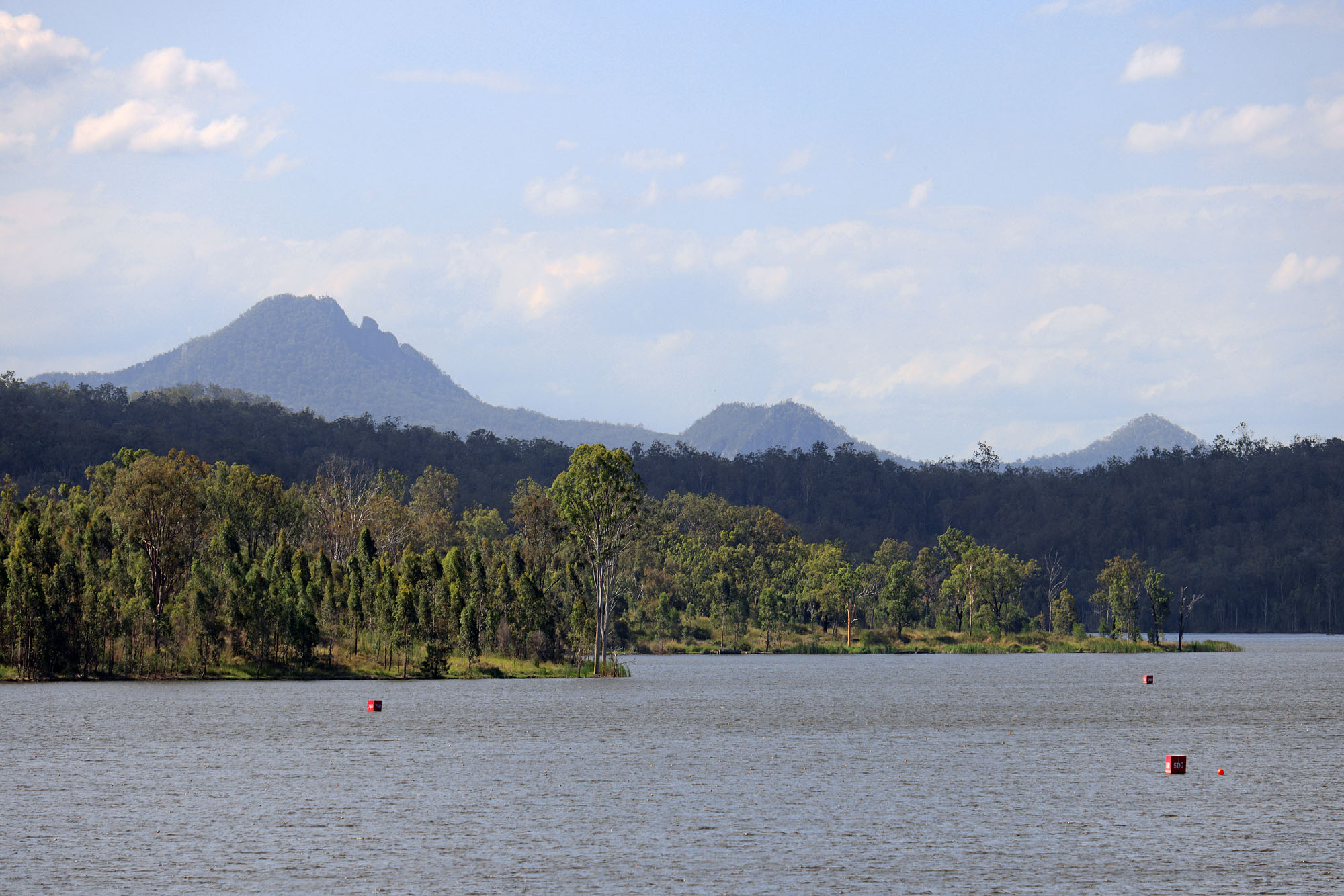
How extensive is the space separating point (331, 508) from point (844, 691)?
274ft

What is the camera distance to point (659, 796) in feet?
154

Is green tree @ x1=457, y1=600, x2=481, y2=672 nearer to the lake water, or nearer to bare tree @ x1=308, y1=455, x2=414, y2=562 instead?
the lake water

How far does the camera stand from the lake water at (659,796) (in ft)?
111

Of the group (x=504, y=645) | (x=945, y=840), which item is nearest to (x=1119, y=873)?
(x=945, y=840)

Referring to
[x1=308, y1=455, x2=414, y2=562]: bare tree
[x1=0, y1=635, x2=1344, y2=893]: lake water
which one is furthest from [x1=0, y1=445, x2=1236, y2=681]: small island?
[x1=308, y1=455, x2=414, y2=562]: bare tree

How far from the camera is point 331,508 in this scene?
167 m

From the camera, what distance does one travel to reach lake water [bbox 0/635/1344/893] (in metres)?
34.0

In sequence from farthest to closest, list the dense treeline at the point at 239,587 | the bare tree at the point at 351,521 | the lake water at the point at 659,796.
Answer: the bare tree at the point at 351,521 → the dense treeline at the point at 239,587 → the lake water at the point at 659,796

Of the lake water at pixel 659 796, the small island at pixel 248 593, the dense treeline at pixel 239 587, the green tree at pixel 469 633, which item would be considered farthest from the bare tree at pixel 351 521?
the lake water at pixel 659 796

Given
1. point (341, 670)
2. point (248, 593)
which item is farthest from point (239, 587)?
point (341, 670)

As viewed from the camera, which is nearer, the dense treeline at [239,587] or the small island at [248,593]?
the dense treeline at [239,587]

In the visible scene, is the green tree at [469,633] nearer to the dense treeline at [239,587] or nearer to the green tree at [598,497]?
the dense treeline at [239,587]

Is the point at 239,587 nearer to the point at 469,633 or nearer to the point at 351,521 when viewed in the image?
the point at 469,633

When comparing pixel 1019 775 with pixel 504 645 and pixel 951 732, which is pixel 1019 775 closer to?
pixel 951 732
